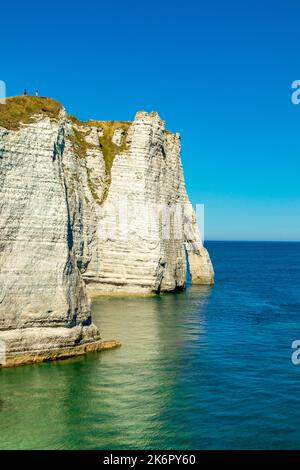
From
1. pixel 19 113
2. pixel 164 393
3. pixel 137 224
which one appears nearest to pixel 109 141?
pixel 137 224

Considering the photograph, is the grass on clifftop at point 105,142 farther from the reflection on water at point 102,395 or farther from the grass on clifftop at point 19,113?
the reflection on water at point 102,395

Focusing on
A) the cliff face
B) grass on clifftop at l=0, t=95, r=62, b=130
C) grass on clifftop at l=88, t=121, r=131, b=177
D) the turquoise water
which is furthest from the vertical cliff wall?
grass on clifftop at l=0, t=95, r=62, b=130

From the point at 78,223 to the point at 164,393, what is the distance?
30357 millimetres

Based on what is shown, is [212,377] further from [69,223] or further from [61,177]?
[61,177]

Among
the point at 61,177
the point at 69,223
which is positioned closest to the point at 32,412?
the point at 69,223

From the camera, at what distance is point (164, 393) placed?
19.9 metres

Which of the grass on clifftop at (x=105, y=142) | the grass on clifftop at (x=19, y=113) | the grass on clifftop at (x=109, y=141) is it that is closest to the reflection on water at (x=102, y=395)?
the grass on clifftop at (x=19, y=113)

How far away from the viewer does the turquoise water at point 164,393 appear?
51.9 feet

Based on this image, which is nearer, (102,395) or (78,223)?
(102,395)

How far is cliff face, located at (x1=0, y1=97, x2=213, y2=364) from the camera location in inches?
918

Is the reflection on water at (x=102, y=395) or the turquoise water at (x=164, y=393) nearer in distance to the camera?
the reflection on water at (x=102, y=395)

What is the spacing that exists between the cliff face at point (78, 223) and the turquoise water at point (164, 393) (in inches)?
89.8

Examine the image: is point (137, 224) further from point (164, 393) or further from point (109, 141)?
point (164, 393)
